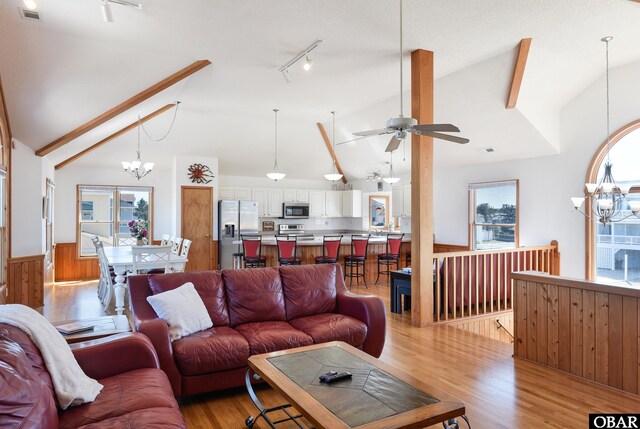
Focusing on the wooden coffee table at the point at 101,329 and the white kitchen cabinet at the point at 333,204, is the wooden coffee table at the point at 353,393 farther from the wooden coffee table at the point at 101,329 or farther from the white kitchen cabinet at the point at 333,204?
the white kitchen cabinet at the point at 333,204

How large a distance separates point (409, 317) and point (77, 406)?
164 inches

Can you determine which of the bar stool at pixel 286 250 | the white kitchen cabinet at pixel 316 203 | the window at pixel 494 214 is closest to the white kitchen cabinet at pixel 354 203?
the white kitchen cabinet at pixel 316 203

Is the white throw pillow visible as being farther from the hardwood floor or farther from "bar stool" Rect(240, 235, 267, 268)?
"bar stool" Rect(240, 235, 267, 268)

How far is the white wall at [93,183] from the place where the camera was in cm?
848

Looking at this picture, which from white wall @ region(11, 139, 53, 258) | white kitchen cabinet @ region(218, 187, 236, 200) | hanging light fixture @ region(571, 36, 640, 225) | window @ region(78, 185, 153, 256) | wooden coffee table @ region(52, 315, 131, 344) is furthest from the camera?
white kitchen cabinet @ region(218, 187, 236, 200)

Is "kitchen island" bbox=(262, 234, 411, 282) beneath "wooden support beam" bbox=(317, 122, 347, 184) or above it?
beneath

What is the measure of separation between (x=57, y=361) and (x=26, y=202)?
487 cm

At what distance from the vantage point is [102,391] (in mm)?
2139

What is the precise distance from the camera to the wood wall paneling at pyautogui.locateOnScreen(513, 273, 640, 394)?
3082mm

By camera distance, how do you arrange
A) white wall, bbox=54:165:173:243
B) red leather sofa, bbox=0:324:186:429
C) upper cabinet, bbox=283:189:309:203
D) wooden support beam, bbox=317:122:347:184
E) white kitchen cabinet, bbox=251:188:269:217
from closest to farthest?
1. red leather sofa, bbox=0:324:186:429
2. white wall, bbox=54:165:173:243
3. wooden support beam, bbox=317:122:347:184
4. white kitchen cabinet, bbox=251:188:269:217
5. upper cabinet, bbox=283:189:309:203

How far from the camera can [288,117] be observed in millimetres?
8281

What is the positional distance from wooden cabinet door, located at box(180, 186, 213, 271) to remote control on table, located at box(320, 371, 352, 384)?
7.15 metres

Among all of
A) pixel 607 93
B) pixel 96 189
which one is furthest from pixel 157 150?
pixel 607 93

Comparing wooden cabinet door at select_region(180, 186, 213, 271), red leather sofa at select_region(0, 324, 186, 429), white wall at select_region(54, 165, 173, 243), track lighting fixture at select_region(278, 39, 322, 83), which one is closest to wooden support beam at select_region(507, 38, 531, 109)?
track lighting fixture at select_region(278, 39, 322, 83)
